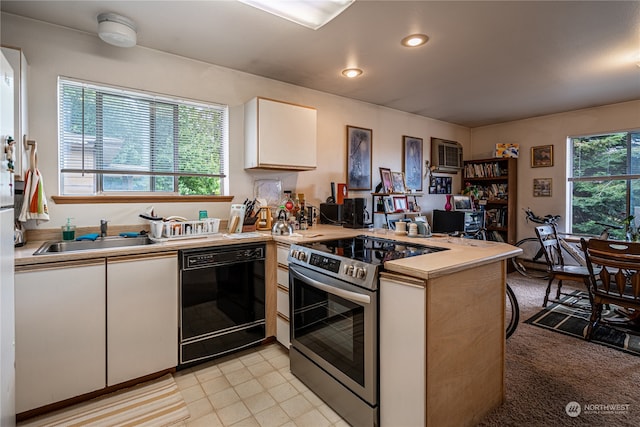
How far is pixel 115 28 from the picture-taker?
2033 millimetres

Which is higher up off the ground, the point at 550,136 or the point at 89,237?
the point at 550,136

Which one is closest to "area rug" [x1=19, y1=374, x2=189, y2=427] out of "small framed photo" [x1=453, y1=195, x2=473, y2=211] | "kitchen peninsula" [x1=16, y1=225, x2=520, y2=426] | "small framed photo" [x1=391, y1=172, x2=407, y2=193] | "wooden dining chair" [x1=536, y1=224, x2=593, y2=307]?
"kitchen peninsula" [x1=16, y1=225, x2=520, y2=426]

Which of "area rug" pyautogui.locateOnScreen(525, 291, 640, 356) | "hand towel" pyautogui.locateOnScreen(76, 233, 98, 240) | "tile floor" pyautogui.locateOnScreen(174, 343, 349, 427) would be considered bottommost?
"tile floor" pyautogui.locateOnScreen(174, 343, 349, 427)

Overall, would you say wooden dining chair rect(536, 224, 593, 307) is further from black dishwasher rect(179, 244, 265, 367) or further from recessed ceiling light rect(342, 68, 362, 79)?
black dishwasher rect(179, 244, 265, 367)

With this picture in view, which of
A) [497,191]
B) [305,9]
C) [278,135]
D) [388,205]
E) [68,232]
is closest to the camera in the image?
[305,9]

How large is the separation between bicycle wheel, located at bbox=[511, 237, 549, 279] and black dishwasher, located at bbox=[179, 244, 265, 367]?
4.28 m

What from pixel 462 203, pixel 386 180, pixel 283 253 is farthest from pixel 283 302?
pixel 462 203

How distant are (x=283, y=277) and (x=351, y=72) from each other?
6.70 feet

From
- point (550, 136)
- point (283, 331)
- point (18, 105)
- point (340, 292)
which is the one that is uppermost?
point (550, 136)

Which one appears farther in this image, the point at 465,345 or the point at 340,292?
the point at 340,292

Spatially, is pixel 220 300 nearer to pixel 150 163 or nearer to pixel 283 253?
pixel 283 253

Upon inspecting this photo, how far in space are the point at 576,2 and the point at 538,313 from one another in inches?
110

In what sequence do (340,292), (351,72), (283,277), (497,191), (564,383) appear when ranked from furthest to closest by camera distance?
(497,191)
(351,72)
(283,277)
(564,383)
(340,292)

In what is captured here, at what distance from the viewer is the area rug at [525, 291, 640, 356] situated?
2562 mm
